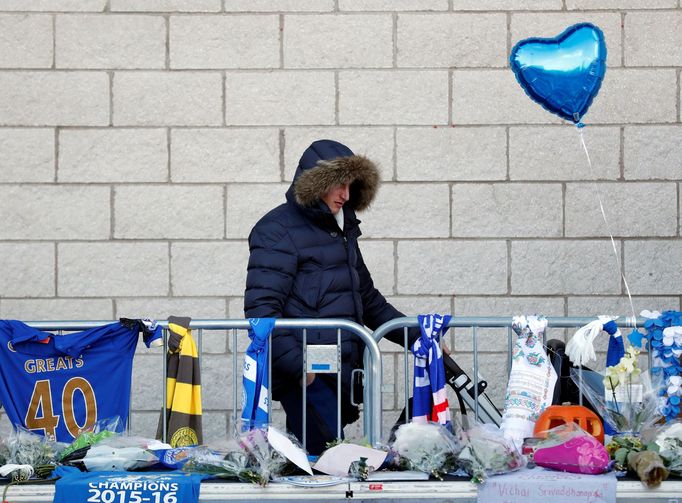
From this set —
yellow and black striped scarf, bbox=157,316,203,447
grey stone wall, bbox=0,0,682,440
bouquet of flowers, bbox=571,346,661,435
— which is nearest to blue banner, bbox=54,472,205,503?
yellow and black striped scarf, bbox=157,316,203,447

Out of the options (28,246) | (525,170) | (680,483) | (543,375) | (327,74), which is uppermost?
(327,74)

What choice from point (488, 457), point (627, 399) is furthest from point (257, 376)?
point (627, 399)

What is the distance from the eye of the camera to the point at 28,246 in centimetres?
788

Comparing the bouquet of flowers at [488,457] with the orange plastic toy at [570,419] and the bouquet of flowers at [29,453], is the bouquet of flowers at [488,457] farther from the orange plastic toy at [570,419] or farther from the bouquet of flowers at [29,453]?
the bouquet of flowers at [29,453]

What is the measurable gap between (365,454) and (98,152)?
3.56 metres

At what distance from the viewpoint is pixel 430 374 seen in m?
5.67

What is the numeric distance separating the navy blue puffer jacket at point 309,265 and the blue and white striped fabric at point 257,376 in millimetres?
155

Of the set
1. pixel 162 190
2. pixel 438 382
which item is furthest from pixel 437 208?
pixel 438 382

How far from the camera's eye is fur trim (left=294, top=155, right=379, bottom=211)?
600 centimetres

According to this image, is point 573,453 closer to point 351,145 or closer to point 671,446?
point 671,446

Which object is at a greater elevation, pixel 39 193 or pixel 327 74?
pixel 327 74

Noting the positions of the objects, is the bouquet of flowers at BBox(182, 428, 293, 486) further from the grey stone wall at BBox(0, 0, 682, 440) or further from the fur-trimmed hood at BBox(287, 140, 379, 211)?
the grey stone wall at BBox(0, 0, 682, 440)

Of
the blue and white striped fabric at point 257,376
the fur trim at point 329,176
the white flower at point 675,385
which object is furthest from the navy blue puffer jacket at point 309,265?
the white flower at point 675,385

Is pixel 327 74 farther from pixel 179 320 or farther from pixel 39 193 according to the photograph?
pixel 179 320
